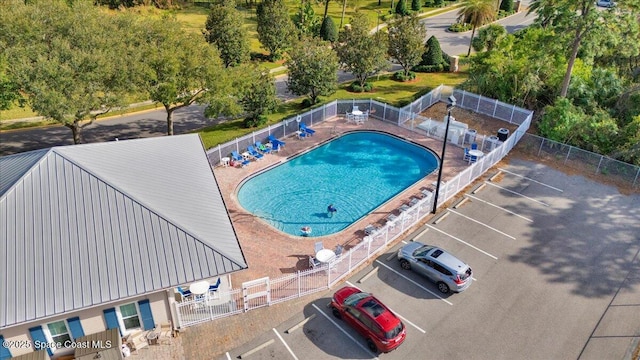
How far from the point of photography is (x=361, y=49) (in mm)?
42562

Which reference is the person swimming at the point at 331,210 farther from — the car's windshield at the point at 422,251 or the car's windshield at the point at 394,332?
the car's windshield at the point at 394,332

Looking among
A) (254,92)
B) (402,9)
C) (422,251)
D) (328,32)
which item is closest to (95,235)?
(422,251)

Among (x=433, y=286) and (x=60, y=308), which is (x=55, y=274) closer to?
(x=60, y=308)

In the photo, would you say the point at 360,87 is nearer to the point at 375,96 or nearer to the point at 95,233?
the point at 375,96

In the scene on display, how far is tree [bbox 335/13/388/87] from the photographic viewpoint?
42344 mm

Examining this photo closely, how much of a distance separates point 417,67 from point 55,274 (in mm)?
44105

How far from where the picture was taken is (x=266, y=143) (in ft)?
115

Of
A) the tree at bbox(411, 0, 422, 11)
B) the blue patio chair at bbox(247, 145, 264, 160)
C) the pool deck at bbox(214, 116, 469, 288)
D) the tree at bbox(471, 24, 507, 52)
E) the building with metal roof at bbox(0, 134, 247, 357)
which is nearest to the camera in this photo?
the building with metal roof at bbox(0, 134, 247, 357)

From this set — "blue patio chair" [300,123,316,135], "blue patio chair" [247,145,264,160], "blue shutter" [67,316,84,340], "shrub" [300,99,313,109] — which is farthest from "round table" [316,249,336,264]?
"shrub" [300,99,313,109]

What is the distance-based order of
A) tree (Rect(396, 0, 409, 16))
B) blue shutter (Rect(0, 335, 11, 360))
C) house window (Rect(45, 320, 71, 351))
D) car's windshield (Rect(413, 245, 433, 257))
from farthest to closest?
tree (Rect(396, 0, 409, 16))
car's windshield (Rect(413, 245, 433, 257))
house window (Rect(45, 320, 71, 351))
blue shutter (Rect(0, 335, 11, 360))

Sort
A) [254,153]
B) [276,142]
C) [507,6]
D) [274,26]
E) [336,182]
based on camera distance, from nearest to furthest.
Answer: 1. [336,182]
2. [254,153]
3. [276,142]
4. [274,26]
5. [507,6]

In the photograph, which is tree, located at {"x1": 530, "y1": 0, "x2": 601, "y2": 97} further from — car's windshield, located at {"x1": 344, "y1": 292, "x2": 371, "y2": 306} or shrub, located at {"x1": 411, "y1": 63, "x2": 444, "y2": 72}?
car's windshield, located at {"x1": 344, "y1": 292, "x2": 371, "y2": 306}

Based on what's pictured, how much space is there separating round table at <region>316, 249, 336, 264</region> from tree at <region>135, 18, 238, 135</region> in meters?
15.1

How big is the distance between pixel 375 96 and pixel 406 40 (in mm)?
6783
